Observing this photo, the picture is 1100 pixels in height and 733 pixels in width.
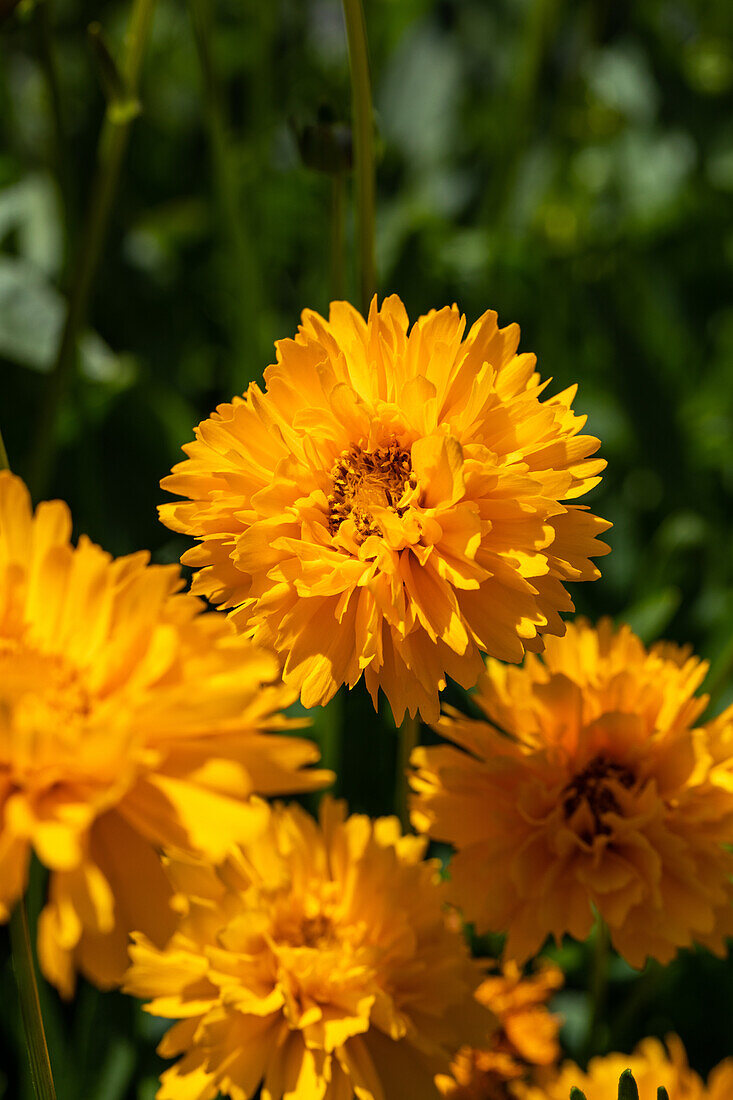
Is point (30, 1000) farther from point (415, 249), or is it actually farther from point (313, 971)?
point (415, 249)

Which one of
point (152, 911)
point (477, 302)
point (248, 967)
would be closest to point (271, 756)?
point (152, 911)

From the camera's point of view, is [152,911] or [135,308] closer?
[152,911]

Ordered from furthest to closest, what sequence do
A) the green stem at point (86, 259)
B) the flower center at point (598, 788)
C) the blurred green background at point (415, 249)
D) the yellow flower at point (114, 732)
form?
1. the blurred green background at point (415, 249)
2. the green stem at point (86, 259)
3. the flower center at point (598, 788)
4. the yellow flower at point (114, 732)

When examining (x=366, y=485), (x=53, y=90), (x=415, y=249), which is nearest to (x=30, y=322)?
(x=53, y=90)

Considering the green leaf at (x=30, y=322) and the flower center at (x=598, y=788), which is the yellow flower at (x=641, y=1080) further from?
the green leaf at (x=30, y=322)

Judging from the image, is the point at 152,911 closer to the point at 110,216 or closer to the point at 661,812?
the point at 661,812

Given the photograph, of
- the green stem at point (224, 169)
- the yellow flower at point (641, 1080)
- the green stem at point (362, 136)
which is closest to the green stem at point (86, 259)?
the green stem at point (224, 169)

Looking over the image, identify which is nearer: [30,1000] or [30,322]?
[30,1000]
